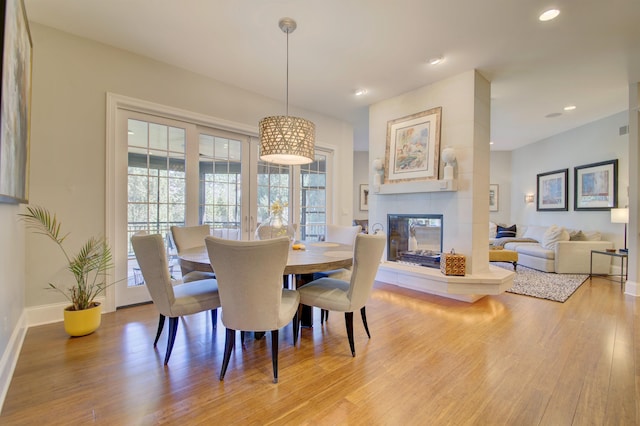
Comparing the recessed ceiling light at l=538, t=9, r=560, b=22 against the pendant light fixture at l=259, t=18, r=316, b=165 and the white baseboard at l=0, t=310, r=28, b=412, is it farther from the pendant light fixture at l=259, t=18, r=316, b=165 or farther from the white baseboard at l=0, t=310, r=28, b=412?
the white baseboard at l=0, t=310, r=28, b=412

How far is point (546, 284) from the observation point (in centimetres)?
410

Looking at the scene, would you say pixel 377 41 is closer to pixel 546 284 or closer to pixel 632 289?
pixel 546 284

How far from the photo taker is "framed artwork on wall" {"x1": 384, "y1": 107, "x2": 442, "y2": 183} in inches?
146

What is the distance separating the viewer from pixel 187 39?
279cm

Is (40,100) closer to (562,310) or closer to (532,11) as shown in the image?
(532,11)

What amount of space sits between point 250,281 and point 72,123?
2.67 meters

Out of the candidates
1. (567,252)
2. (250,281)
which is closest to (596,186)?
(567,252)

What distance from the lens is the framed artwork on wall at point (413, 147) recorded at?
3.72 m

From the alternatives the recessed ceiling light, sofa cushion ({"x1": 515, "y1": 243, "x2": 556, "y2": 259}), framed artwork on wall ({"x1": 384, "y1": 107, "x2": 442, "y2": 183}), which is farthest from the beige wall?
sofa cushion ({"x1": 515, "y1": 243, "x2": 556, "y2": 259})

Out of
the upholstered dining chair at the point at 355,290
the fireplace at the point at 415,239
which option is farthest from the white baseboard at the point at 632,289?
the upholstered dining chair at the point at 355,290

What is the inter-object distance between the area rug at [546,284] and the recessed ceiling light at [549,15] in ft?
10.0

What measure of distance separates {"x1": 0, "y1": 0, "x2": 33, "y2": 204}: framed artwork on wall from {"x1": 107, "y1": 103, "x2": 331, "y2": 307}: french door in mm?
1010

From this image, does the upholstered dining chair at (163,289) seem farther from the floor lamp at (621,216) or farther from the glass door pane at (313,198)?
the floor lamp at (621,216)

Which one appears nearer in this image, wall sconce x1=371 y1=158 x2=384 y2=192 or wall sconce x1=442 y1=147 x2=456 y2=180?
wall sconce x1=442 y1=147 x2=456 y2=180
